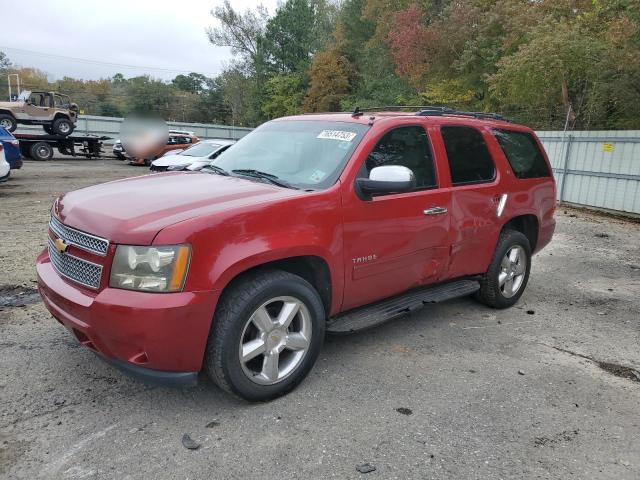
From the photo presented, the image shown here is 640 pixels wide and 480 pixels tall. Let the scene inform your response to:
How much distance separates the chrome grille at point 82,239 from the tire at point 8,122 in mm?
22320

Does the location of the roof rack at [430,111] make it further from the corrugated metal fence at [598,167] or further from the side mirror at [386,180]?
the corrugated metal fence at [598,167]

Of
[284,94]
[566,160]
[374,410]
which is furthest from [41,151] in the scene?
[284,94]

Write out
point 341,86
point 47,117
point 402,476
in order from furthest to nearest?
point 341,86, point 47,117, point 402,476

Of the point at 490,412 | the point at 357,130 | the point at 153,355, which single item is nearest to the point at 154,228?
the point at 153,355

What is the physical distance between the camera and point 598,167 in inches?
503

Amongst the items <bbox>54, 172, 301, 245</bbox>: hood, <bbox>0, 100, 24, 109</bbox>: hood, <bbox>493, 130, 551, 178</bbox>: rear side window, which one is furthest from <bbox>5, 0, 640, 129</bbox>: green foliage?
<bbox>54, 172, 301, 245</bbox>: hood

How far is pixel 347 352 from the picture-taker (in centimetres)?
395

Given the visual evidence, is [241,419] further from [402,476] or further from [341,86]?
[341,86]

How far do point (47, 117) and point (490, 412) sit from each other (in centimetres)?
2485

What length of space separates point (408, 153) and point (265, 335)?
189 centimetres

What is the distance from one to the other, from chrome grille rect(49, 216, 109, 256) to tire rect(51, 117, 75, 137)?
2253cm

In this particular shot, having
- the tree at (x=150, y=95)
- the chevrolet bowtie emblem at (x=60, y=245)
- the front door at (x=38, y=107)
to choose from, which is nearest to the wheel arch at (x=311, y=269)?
the chevrolet bowtie emblem at (x=60, y=245)

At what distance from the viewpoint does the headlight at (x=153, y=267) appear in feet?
8.76

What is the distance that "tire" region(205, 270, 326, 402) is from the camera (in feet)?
9.44
